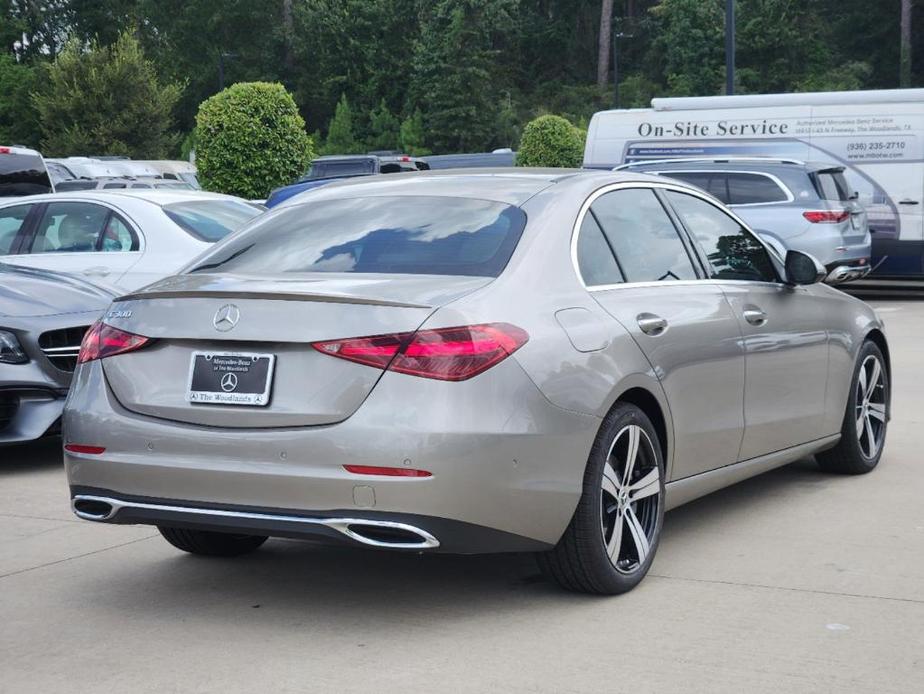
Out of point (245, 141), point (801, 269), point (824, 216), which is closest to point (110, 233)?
point (801, 269)

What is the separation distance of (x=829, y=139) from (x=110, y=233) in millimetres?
12401

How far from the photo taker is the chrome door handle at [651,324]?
17.4 feet

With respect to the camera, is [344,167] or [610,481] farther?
[344,167]

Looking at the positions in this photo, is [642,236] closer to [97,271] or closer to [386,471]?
[386,471]

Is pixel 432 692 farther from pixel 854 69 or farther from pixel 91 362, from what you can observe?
pixel 854 69

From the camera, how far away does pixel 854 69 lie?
6188cm

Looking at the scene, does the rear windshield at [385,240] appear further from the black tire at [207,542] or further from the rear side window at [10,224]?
the rear side window at [10,224]

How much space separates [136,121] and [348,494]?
1949 inches

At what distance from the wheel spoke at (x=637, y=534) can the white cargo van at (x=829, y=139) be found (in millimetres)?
14914

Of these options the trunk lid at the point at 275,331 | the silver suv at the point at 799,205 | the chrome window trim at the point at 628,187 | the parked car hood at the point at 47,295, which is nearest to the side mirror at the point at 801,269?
the chrome window trim at the point at 628,187

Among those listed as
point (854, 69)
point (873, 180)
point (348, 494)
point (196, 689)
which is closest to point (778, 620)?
point (348, 494)

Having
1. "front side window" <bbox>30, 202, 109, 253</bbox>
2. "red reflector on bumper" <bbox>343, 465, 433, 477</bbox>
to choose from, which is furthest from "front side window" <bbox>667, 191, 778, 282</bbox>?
"front side window" <bbox>30, 202, 109, 253</bbox>

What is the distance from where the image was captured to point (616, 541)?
506cm

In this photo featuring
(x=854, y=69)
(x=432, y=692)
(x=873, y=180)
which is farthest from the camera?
(x=854, y=69)
